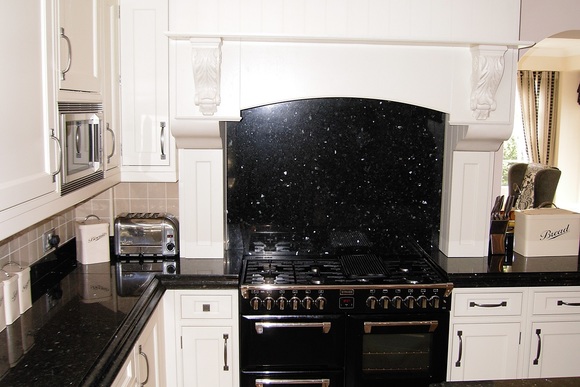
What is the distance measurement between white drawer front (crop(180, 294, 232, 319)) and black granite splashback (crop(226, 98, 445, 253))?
0.55m

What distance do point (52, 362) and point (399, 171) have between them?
213 centimetres

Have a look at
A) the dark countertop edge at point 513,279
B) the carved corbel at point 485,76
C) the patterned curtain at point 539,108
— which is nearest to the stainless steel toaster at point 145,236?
the dark countertop edge at point 513,279

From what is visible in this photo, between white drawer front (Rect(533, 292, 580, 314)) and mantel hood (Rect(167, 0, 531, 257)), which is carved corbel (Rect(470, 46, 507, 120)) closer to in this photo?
mantel hood (Rect(167, 0, 531, 257))

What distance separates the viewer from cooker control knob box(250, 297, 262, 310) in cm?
278

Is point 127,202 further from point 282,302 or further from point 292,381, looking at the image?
point 292,381

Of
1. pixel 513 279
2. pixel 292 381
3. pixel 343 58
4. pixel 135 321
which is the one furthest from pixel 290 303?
pixel 343 58

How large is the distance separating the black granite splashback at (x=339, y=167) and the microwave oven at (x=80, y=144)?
813 mm

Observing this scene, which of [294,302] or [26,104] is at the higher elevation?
[26,104]

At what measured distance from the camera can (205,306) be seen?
287cm

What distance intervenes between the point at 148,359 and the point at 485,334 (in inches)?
66.8

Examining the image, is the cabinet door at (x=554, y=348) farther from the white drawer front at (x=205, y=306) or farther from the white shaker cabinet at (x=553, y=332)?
the white drawer front at (x=205, y=306)

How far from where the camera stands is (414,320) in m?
2.85

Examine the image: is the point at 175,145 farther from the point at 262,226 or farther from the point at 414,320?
the point at 414,320

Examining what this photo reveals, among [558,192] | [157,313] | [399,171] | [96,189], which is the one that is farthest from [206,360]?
[558,192]
